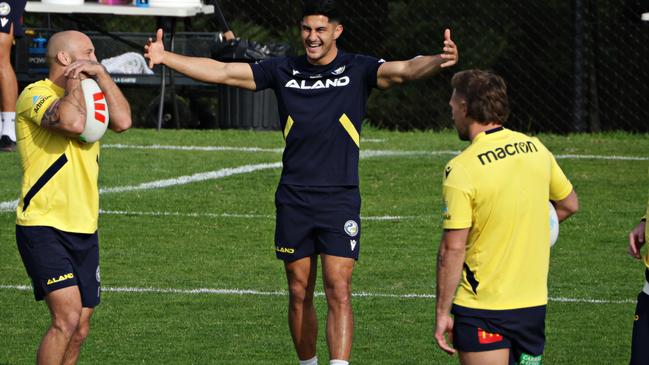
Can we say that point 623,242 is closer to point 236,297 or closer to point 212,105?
point 236,297

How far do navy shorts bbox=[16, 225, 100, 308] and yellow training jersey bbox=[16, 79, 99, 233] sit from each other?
50 mm

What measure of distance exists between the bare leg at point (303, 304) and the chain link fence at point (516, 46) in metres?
10.9

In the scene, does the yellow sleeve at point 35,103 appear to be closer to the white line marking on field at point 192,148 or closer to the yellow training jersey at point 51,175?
the yellow training jersey at point 51,175

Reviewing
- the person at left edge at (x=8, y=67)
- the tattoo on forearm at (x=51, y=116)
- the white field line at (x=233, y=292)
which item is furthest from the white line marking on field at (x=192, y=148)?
the tattoo on forearm at (x=51, y=116)

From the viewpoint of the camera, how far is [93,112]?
22.9ft

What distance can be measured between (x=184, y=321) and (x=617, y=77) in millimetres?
11389

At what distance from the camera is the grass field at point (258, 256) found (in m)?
8.54

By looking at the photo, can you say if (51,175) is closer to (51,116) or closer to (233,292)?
(51,116)

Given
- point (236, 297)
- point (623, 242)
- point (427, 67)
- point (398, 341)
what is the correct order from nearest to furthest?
point (427, 67) < point (398, 341) < point (236, 297) < point (623, 242)

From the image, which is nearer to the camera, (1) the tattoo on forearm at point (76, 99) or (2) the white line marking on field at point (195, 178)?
(1) the tattoo on forearm at point (76, 99)

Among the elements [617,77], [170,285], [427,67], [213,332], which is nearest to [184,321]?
[213,332]

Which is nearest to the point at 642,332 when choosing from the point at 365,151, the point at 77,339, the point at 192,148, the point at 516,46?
the point at 77,339

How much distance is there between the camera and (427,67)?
742 centimetres

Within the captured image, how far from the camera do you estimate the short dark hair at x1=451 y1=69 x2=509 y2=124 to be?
575 cm
